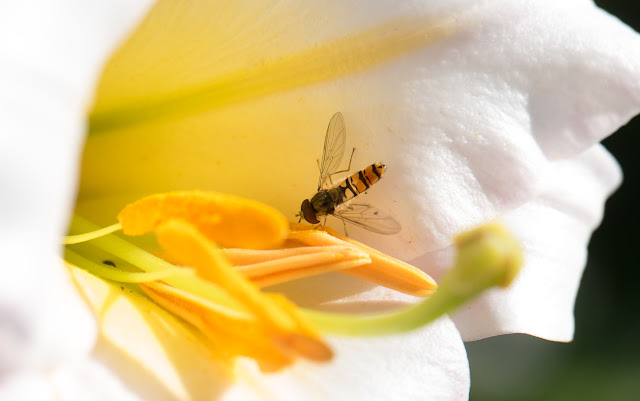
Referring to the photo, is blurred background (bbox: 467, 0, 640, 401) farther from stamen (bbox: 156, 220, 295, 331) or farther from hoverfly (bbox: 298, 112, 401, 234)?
stamen (bbox: 156, 220, 295, 331)

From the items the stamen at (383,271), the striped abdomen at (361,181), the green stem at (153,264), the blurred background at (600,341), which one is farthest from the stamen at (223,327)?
the blurred background at (600,341)

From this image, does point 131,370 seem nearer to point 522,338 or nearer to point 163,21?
point 163,21

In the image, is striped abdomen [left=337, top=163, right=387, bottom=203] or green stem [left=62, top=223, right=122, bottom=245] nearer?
green stem [left=62, top=223, right=122, bottom=245]

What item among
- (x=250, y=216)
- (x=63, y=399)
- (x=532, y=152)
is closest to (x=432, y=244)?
(x=532, y=152)

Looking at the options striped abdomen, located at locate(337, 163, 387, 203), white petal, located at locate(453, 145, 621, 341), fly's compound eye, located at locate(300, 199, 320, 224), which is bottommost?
white petal, located at locate(453, 145, 621, 341)

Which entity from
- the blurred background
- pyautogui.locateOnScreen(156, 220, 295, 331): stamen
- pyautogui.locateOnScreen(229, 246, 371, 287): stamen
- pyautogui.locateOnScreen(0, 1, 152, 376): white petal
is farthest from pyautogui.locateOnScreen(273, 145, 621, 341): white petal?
the blurred background

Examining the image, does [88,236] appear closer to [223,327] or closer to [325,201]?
[223,327]

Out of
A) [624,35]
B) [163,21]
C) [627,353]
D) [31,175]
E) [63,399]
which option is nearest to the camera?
[31,175]
